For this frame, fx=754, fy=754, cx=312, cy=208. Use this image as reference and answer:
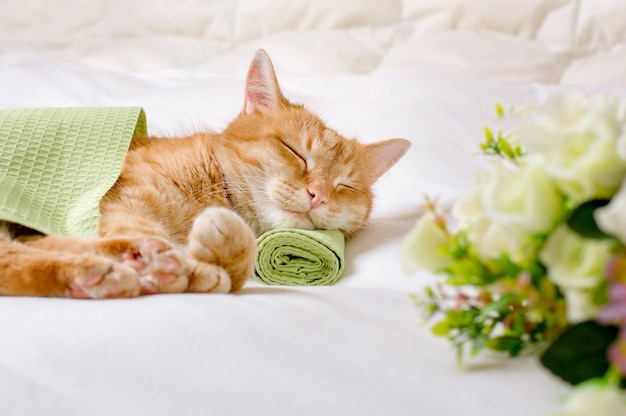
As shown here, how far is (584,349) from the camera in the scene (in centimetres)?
63

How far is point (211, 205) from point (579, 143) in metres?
0.97

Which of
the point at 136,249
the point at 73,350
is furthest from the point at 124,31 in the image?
the point at 73,350

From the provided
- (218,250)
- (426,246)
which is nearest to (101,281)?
(218,250)

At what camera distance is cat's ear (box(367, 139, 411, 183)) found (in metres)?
1.70

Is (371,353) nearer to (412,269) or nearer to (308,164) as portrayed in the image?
(412,269)

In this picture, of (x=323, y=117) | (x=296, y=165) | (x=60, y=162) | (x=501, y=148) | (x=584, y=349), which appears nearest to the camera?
(x=584, y=349)

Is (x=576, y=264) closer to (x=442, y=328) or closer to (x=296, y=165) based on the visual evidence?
(x=442, y=328)

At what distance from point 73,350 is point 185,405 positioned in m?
0.16

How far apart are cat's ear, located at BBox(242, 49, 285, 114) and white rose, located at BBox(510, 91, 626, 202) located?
1029 millimetres

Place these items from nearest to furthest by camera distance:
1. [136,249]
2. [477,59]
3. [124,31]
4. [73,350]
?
[73,350], [136,249], [477,59], [124,31]

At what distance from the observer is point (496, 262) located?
70 centimetres

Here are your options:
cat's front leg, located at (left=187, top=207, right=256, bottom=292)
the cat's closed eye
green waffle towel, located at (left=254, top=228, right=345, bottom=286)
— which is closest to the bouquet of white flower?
cat's front leg, located at (left=187, top=207, right=256, bottom=292)

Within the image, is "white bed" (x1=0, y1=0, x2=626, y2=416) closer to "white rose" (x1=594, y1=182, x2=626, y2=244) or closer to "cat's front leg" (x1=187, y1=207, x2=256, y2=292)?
"cat's front leg" (x1=187, y1=207, x2=256, y2=292)

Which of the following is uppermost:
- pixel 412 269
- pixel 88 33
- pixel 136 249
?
pixel 412 269
